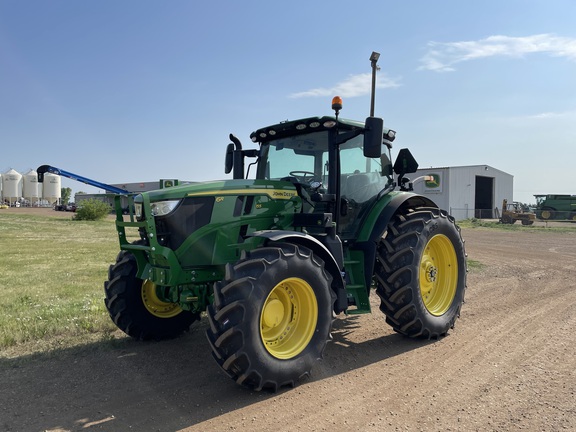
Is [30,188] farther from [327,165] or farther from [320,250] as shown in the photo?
[320,250]

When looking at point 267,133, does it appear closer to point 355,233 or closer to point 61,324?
point 355,233

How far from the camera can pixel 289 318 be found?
14.9 ft

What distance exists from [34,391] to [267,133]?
3808 mm

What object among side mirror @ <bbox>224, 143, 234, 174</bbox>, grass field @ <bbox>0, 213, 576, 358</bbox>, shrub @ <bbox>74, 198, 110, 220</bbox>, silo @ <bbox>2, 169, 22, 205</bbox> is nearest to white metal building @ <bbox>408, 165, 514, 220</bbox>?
shrub @ <bbox>74, 198, 110, 220</bbox>

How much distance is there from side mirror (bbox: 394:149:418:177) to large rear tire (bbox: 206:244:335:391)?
2.44m

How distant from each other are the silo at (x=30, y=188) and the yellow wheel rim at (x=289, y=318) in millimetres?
96343

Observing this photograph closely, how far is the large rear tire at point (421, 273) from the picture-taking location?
539 centimetres

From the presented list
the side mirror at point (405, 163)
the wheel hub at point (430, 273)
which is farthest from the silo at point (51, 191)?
the wheel hub at point (430, 273)

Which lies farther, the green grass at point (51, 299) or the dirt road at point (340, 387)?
the green grass at point (51, 299)

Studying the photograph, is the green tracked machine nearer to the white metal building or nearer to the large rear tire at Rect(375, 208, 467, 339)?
the large rear tire at Rect(375, 208, 467, 339)

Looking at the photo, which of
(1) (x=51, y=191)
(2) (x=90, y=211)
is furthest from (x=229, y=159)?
(1) (x=51, y=191)

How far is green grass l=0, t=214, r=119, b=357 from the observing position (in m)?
5.65

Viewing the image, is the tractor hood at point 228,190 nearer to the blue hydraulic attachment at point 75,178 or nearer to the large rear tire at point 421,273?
the blue hydraulic attachment at point 75,178

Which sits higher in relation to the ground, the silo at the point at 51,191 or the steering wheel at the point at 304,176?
the silo at the point at 51,191
